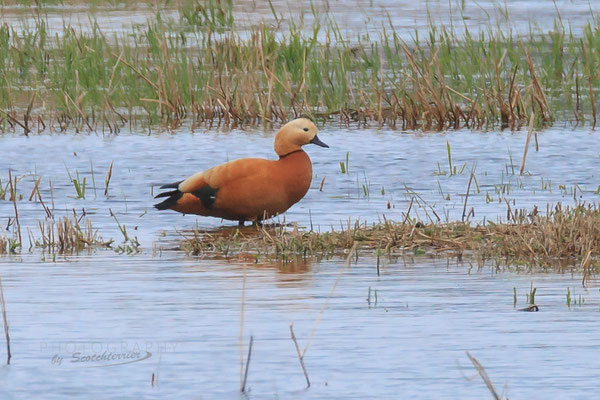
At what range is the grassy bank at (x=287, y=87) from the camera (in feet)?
50.6

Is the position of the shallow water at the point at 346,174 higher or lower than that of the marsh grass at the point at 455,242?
lower

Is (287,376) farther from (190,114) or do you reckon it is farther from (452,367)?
(190,114)

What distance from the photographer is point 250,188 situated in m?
9.73

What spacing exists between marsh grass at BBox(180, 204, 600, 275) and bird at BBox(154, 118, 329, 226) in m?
0.71

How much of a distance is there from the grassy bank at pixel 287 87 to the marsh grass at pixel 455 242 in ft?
18.9

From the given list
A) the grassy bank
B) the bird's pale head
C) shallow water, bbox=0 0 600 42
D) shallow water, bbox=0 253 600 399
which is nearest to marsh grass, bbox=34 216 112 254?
shallow water, bbox=0 253 600 399

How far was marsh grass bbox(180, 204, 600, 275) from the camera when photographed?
26.1 ft

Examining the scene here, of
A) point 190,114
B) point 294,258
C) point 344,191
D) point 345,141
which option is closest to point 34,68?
point 190,114

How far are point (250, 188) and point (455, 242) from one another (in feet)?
5.99

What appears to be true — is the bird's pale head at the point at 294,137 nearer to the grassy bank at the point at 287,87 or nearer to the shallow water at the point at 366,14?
the grassy bank at the point at 287,87

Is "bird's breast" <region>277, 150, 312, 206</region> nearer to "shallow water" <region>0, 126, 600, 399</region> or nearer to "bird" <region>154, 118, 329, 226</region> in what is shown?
"bird" <region>154, 118, 329, 226</region>

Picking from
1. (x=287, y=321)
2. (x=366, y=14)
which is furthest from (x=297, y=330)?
(x=366, y=14)

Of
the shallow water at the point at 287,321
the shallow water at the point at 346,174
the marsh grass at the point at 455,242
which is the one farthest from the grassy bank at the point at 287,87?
the marsh grass at the point at 455,242

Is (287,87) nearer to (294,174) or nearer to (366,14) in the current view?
(294,174)
